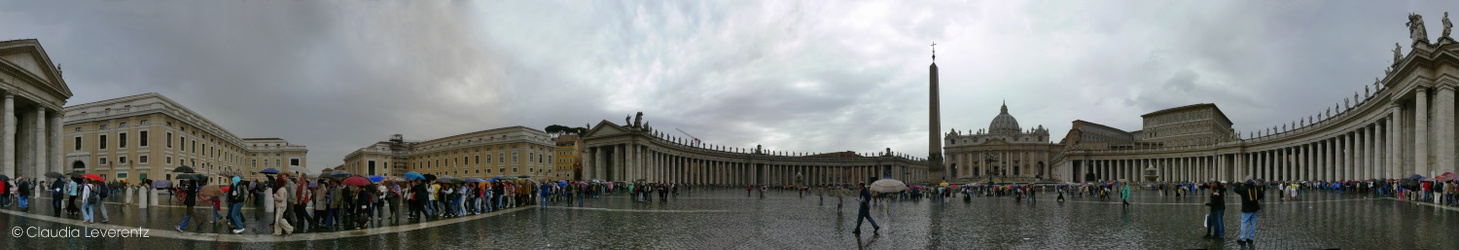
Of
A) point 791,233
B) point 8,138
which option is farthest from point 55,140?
point 791,233

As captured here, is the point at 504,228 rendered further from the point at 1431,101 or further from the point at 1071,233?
the point at 1431,101

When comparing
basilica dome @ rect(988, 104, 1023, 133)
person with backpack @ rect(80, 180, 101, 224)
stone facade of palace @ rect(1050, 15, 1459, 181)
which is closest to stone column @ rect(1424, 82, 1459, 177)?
stone facade of palace @ rect(1050, 15, 1459, 181)

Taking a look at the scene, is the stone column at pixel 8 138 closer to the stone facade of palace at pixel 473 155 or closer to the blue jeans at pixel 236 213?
the blue jeans at pixel 236 213

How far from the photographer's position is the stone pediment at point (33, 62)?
34844 millimetres

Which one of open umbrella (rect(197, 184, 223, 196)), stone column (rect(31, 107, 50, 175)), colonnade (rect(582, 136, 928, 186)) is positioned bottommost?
colonnade (rect(582, 136, 928, 186))

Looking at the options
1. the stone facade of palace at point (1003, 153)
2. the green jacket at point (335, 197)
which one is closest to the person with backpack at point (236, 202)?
the green jacket at point (335, 197)

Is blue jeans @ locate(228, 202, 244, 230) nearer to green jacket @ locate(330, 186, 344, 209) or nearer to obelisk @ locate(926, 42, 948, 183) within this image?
green jacket @ locate(330, 186, 344, 209)

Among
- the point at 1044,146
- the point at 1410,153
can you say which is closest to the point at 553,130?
the point at 1044,146

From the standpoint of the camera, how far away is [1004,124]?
174 m

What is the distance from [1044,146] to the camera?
147750mm

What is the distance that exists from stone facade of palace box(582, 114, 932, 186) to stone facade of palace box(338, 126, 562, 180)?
6.94 meters

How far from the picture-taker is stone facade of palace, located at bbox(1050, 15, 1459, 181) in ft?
118

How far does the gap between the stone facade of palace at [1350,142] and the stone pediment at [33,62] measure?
54422mm

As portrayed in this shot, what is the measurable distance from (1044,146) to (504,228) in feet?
476
